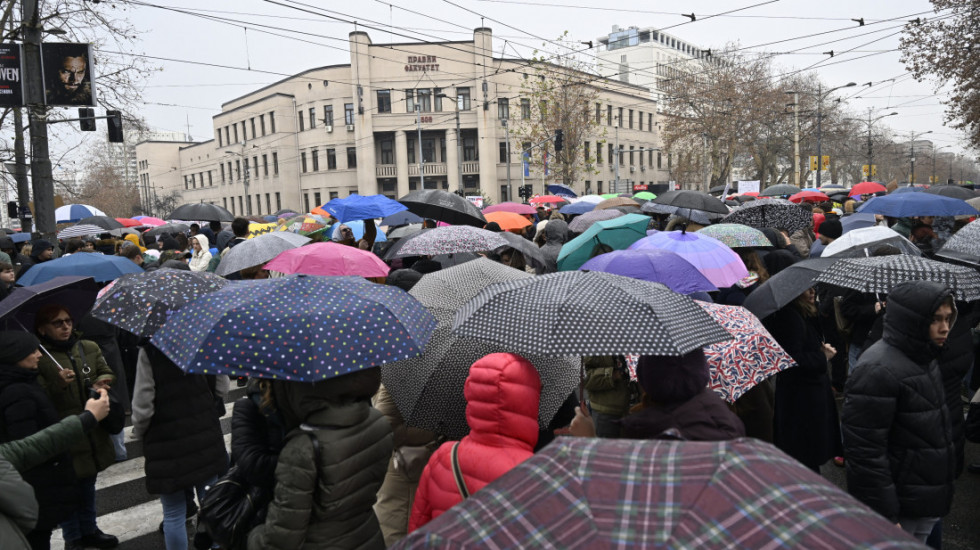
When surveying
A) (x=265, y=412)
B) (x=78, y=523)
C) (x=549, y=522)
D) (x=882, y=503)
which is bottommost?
(x=78, y=523)

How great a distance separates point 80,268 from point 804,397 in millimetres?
6367

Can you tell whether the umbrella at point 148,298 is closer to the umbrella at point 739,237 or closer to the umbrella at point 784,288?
the umbrella at point 784,288

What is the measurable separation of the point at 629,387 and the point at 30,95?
11.3 metres

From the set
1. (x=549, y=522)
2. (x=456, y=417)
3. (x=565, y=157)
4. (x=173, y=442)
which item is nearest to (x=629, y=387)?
(x=456, y=417)

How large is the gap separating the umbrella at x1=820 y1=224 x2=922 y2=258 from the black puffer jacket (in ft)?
9.60

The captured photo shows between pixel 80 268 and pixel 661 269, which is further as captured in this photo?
pixel 80 268

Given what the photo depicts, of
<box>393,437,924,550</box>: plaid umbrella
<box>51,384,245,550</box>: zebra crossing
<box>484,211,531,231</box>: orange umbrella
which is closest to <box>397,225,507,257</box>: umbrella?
<box>51,384,245,550</box>: zebra crossing

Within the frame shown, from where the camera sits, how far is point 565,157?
43.7m

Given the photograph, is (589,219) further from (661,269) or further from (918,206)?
(661,269)

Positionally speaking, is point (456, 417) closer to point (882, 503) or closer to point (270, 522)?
point (270, 522)

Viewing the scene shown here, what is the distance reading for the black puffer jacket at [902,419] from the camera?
10.9ft

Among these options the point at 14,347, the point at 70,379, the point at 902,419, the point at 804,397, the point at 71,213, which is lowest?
the point at 804,397

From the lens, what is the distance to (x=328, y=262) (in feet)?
20.2

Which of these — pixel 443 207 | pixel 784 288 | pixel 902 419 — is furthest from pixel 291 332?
pixel 443 207
